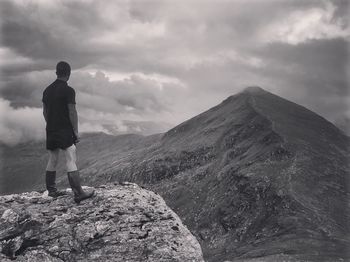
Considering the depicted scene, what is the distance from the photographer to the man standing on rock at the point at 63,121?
1534 centimetres

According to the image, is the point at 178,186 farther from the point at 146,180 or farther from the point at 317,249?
the point at 317,249

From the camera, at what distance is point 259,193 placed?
10169 cm

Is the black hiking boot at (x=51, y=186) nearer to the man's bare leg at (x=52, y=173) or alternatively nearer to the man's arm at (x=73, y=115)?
the man's bare leg at (x=52, y=173)

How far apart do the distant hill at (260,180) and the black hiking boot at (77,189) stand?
3632cm

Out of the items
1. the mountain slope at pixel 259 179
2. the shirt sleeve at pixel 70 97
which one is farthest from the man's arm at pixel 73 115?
the mountain slope at pixel 259 179

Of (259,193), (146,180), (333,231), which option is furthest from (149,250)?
(146,180)

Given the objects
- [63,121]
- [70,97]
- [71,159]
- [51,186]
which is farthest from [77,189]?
[70,97]

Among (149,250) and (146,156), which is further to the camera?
(146,156)

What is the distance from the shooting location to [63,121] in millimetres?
15406

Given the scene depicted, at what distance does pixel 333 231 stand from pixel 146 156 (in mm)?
128808

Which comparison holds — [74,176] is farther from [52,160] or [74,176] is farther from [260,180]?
[260,180]

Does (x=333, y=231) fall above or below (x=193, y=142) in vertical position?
below

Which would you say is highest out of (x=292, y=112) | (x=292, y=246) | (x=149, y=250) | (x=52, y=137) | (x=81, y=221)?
(x=292, y=112)

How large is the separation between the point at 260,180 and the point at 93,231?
9428cm
